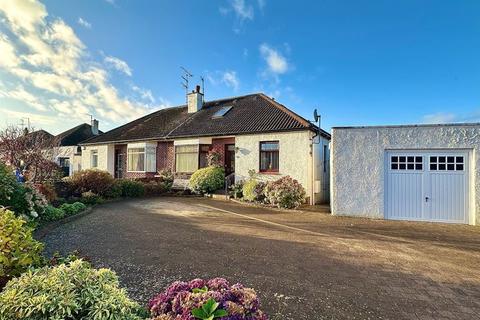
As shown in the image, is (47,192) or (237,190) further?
(237,190)

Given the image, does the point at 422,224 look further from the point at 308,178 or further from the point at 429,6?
the point at 429,6

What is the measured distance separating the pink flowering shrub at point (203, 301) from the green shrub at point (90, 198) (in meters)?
11.9

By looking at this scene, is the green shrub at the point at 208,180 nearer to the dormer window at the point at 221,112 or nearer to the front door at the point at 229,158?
the front door at the point at 229,158

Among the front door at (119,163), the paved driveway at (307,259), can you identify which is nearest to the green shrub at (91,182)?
the paved driveway at (307,259)

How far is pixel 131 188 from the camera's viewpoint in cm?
1530

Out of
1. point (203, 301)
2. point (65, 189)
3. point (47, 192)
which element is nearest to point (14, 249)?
point (203, 301)

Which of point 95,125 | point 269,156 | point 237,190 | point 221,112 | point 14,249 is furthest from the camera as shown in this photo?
point 95,125

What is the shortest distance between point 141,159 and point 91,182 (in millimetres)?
7703

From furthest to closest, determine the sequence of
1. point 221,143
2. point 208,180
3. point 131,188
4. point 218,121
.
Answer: point 218,121, point 221,143, point 208,180, point 131,188

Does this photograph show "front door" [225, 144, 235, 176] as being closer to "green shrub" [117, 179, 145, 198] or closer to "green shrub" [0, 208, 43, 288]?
"green shrub" [117, 179, 145, 198]

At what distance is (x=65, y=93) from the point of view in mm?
13297

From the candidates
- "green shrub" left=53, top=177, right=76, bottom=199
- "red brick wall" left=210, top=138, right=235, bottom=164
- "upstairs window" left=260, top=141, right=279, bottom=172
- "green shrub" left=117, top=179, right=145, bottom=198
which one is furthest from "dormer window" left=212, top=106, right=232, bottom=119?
"green shrub" left=53, top=177, right=76, bottom=199

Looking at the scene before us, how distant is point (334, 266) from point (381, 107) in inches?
609

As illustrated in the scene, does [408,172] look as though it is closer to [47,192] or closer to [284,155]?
[284,155]
